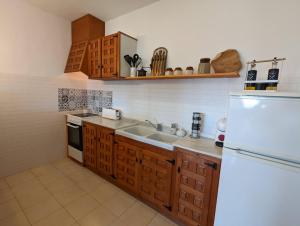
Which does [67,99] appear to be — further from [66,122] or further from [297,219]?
[297,219]

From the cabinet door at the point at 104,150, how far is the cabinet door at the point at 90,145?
0.11 m

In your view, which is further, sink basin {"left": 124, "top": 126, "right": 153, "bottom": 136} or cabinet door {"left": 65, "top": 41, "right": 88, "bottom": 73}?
cabinet door {"left": 65, "top": 41, "right": 88, "bottom": 73}

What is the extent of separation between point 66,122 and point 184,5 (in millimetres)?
2724

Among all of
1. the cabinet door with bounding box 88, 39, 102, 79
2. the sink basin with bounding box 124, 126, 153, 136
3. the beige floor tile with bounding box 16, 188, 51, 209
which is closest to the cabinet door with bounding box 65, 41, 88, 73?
the cabinet door with bounding box 88, 39, 102, 79

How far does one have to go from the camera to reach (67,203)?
1.85 metres

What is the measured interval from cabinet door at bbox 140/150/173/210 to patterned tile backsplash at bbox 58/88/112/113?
4.85 ft

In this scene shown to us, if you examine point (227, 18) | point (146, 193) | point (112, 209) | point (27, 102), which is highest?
point (227, 18)

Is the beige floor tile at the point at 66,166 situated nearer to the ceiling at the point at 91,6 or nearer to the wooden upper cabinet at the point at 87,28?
the wooden upper cabinet at the point at 87,28

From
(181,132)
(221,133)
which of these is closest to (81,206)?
(181,132)

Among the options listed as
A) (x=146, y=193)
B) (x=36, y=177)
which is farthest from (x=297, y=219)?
(x=36, y=177)

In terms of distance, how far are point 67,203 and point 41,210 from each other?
0.26 m

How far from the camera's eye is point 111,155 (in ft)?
7.06

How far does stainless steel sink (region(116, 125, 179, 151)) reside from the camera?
64.7 inches

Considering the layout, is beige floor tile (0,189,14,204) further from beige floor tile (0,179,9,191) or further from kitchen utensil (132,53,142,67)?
kitchen utensil (132,53,142,67)
